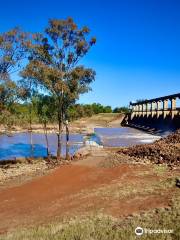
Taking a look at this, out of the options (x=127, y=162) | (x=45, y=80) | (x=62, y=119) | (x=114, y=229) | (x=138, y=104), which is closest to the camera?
(x=114, y=229)

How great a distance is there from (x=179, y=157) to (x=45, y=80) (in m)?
14.4

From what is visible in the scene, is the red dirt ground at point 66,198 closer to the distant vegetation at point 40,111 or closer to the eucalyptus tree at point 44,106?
the distant vegetation at point 40,111

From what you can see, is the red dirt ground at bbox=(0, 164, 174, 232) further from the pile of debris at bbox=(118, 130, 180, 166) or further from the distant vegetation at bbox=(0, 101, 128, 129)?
the distant vegetation at bbox=(0, 101, 128, 129)

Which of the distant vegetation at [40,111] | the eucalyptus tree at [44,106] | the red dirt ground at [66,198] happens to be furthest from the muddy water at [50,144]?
the red dirt ground at [66,198]

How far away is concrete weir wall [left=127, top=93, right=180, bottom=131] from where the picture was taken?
5822 centimetres

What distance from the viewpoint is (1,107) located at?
2603cm

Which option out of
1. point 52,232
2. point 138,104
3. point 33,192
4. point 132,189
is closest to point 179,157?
point 132,189

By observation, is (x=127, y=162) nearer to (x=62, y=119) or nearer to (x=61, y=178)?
(x=61, y=178)

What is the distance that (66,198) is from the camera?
14.6 meters

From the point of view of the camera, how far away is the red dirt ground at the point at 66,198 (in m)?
12.6

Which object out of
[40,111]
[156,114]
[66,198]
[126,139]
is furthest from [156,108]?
[66,198]

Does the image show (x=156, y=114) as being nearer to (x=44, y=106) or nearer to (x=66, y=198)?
(x=44, y=106)

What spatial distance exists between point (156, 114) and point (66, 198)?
56970 millimetres

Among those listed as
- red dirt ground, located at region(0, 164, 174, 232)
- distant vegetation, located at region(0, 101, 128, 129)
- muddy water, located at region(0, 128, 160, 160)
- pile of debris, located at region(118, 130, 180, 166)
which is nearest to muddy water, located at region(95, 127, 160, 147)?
muddy water, located at region(0, 128, 160, 160)
